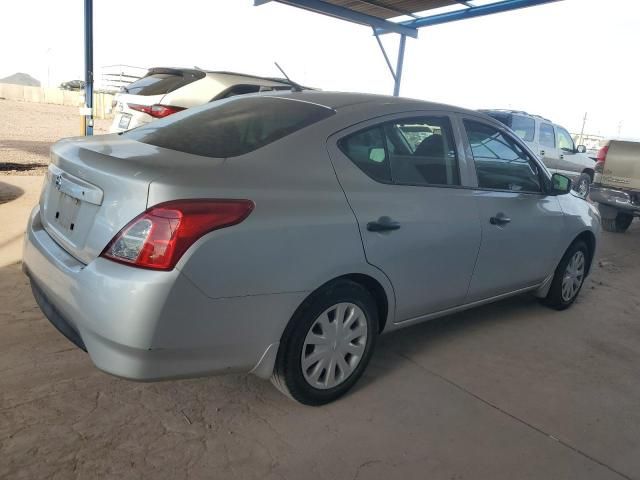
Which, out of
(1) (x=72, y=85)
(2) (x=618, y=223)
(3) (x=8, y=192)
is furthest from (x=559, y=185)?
(1) (x=72, y=85)

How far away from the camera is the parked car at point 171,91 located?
6496 mm

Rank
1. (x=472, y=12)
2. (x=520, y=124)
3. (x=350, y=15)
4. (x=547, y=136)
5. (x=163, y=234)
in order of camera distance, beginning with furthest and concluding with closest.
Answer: (x=547, y=136) < (x=520, y=124) < (x=350, y=15) < (x=472, y=12) < (x=163, y=234)

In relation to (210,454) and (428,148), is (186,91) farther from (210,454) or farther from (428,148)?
(210,454)

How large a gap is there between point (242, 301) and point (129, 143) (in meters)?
1.07

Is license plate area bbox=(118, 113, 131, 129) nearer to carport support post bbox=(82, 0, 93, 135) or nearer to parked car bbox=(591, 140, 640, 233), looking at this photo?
carport support post bbox=(82, 0, 93, 135)

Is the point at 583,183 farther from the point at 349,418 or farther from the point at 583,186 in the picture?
the point at 349,418

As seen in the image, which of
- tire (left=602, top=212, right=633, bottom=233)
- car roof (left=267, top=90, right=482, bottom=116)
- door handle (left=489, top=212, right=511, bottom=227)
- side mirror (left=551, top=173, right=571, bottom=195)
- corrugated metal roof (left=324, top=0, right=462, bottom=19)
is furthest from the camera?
tire (left=602, top=212, right=633, bottom=233)

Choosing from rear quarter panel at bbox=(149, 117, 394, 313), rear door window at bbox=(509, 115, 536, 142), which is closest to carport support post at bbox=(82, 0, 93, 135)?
rear quarter panel at bbox=(149, 117, 394, 313)

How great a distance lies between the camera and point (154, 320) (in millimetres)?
2006

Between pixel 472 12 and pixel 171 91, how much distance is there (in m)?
5.38

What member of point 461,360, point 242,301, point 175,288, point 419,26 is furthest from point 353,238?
point 419,26

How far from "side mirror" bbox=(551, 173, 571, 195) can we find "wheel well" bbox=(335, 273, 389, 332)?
1.93 m

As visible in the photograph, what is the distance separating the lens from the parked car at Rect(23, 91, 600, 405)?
2.05 metres

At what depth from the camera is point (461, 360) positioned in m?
3.45
